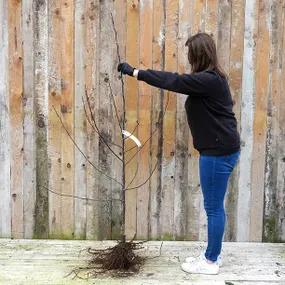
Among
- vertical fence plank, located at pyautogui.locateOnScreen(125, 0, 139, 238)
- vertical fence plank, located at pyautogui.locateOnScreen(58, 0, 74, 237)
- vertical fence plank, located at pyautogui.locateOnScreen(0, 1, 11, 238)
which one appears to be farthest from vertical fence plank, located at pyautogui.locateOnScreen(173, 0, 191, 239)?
vertical fence plank, located at pyautogui.locateOnScreen(0, 1, 11, 238)

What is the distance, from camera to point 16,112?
185 inches

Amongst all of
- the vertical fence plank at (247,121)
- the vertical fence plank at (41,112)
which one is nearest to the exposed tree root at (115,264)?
the vertical fence plank at (41,112)

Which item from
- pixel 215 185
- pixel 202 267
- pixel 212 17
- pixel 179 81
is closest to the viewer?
pixel 179 81

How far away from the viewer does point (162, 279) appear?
13.3ft

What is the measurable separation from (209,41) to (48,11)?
1.35 m

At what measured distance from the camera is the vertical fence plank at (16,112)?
4.65 m

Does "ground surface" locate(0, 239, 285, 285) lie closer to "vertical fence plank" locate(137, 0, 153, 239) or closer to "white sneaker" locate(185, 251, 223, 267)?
"white sneaker" locate(185, 251, 223, 267)

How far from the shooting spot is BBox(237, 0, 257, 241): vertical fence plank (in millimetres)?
4609

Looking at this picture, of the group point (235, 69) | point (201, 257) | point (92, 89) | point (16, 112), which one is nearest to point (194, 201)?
point (201, 257)

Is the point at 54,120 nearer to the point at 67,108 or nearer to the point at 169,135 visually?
the point at 67,108

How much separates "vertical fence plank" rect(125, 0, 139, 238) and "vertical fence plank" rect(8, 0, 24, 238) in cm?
80

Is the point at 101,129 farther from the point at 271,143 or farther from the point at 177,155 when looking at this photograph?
the point at 271,143

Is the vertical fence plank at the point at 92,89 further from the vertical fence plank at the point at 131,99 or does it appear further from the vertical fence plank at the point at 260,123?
the vertical fence plank at the point at 260,123

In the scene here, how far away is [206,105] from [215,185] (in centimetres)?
51
